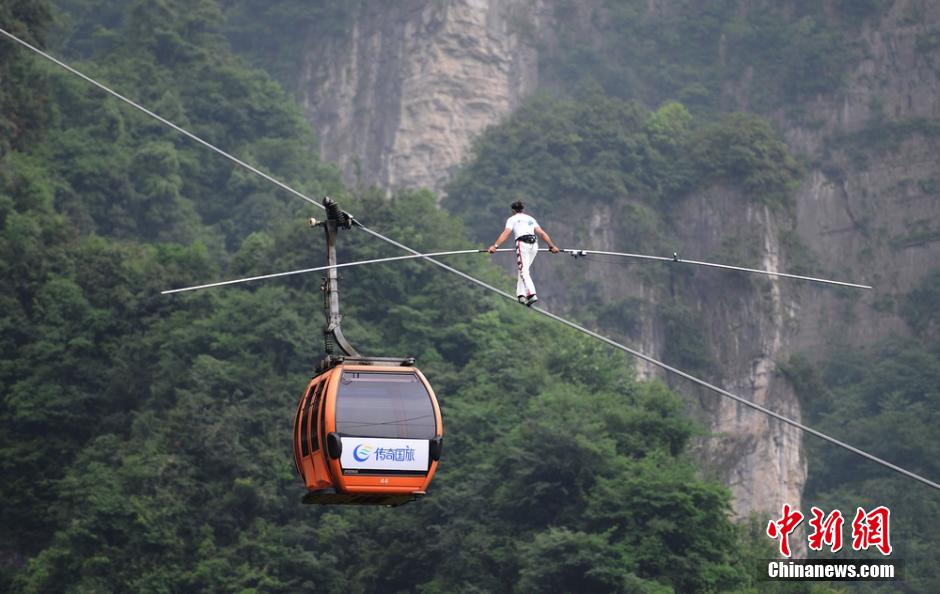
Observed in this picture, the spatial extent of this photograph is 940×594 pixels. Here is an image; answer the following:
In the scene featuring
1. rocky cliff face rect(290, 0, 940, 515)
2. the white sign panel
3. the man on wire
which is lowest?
the white sign panel

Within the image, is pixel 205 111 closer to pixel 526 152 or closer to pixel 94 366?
pixel 526 152

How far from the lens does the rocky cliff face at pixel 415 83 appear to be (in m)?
71.3

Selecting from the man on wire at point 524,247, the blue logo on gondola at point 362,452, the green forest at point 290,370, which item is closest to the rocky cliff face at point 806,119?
the green forest at point 290,370

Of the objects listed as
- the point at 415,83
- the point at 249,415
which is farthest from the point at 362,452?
the point at 415,83

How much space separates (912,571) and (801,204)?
23.9 metres

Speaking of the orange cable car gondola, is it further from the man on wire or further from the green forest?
the green forest

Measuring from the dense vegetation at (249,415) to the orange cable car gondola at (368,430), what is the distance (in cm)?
1931

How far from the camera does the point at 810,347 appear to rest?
2724 inches

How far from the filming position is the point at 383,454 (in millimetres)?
17328

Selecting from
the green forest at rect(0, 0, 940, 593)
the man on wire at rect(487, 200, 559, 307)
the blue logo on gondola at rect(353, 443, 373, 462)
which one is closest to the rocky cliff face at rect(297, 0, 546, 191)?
the green forest at rect(0, 0, 940, 593)

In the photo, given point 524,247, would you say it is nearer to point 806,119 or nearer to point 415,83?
point 415,83

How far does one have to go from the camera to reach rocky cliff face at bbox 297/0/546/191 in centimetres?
7131

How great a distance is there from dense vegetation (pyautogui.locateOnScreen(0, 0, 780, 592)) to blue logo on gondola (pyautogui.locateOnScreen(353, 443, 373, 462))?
19585 millimetres

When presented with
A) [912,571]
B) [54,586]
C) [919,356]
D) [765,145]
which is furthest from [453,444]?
[919,356]
